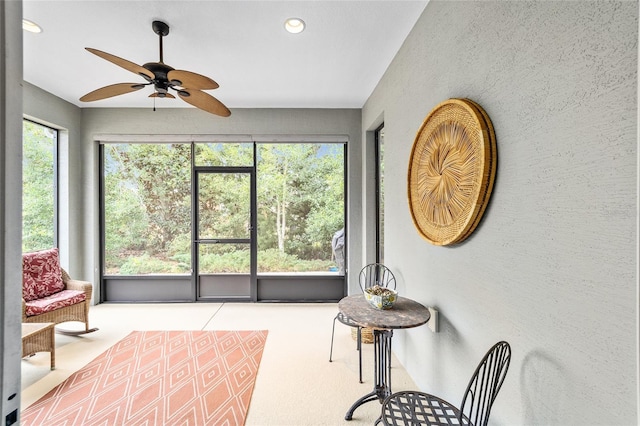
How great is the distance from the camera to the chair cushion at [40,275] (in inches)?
113

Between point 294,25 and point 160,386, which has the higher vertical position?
point 294,25

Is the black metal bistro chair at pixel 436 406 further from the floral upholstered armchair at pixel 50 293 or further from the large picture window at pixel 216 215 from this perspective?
the floral upholstered armchair at pixel 50 293

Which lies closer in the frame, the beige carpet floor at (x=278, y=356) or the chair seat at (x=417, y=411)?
the chair seat at (x=417, y=411)

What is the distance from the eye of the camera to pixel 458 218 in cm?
154

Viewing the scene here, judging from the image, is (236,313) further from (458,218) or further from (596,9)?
(596,9)

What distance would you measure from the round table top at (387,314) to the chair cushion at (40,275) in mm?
3232

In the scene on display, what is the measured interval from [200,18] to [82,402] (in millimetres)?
2987

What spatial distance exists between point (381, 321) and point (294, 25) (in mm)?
2291

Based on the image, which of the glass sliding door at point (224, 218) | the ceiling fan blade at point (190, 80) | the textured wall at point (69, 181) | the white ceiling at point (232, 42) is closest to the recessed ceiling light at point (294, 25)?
the white ceiling at point (232, 42)

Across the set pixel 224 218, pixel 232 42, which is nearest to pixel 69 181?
pixel 224 218

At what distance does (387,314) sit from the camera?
5.93ft

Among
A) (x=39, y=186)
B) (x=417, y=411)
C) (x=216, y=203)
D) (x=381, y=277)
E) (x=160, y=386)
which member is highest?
(x=39, y=186)

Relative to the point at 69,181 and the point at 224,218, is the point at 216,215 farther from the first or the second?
the point at 69,181

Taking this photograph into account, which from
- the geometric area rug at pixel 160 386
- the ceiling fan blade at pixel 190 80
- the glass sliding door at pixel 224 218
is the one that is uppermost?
the ceiling fan blade at pixel 190 80
